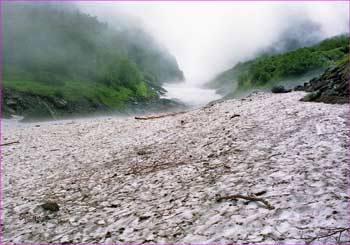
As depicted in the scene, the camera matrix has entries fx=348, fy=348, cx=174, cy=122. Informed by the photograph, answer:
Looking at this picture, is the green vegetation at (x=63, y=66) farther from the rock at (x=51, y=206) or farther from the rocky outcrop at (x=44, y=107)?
the rock at (x=51, y=206)

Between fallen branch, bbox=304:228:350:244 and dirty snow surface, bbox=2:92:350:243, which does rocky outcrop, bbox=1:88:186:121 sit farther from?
fallen branch, bbox=304:228:350:244

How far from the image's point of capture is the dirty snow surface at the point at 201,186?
8797mm

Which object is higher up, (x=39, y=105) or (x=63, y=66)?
(x=63, y=66)

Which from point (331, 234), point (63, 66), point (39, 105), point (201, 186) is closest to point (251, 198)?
point (331, 234)

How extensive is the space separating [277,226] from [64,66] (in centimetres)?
16375

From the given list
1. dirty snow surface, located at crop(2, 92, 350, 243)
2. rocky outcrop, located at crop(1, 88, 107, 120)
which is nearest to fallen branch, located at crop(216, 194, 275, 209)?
dirty snow surface, located at crop(2, 92, 350, 243)

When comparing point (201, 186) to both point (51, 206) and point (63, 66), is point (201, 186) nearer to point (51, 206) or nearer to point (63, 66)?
point (51, 206)

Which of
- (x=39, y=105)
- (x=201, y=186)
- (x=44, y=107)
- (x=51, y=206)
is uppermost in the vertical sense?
(x=39, y=105)

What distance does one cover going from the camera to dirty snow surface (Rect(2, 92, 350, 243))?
28.9 feet

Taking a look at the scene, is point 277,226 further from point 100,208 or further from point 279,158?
point 100,208

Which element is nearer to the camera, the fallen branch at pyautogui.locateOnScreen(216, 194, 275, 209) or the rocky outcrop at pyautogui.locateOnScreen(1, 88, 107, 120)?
the fallen branch at pyautogui.locateOnScreen(216, 194, 275, 209)

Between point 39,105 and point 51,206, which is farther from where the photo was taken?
point 39,105

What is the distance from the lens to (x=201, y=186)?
12250 mm

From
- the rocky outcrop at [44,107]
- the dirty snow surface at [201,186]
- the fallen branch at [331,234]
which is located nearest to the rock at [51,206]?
the dirty snow surface at [201,186]
